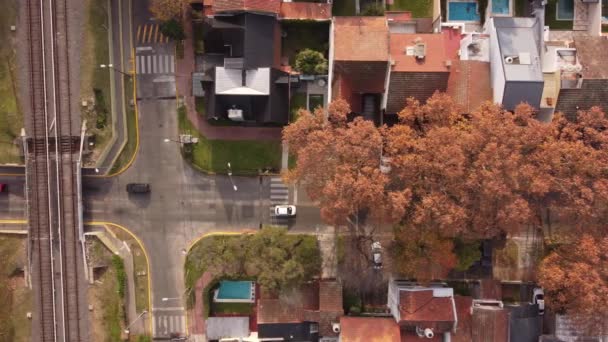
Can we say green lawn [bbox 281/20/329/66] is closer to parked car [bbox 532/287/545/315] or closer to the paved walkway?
the paved walkway

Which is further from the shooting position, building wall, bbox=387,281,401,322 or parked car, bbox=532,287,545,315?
parked car, bbox=532,287,545,315

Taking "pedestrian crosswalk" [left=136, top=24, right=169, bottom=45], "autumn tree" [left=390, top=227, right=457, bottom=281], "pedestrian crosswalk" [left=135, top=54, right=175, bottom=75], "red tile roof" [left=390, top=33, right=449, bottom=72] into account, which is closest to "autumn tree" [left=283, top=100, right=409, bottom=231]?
"autumn tree" [left=390, top=227, right=457, bottom=281]

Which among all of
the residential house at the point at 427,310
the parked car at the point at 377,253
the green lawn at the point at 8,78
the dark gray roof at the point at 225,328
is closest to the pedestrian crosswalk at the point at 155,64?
the green lawn at the point at 8,78

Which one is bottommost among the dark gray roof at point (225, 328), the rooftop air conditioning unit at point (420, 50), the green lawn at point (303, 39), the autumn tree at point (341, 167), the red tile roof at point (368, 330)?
the dark gray roof at point (225, 328)

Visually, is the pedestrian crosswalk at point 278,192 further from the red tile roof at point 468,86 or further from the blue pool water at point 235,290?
the red tile roof at point 468,86

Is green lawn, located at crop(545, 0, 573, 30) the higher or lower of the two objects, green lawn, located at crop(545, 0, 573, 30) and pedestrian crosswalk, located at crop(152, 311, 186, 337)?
the higher

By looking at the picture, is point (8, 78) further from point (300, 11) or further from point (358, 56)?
point (358, 56)
